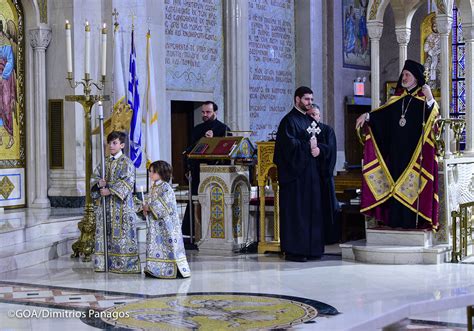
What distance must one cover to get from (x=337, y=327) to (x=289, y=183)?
228 inches

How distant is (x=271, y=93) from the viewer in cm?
1895

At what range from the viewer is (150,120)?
13.0 m

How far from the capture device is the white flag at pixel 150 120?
42.3 feet

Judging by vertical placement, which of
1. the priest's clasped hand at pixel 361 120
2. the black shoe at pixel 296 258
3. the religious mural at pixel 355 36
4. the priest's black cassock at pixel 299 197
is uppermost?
the religious mural at pixel 355 36

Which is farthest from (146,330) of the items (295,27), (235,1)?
(295,27)

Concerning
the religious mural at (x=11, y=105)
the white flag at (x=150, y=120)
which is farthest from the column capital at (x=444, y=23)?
the religious mural at (x=11, y=105)

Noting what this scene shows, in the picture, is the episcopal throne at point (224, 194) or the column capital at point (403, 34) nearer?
the episcopal throne at point (224, 194)

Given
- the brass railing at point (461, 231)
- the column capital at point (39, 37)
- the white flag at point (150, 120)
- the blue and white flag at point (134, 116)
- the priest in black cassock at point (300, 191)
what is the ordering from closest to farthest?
1. the brass railing at point (461, 231)
2. the priest in black cassock at point (300, 191)
3. the blue and white flag at point (134, 116)
4. the white flag at point (150, 120)
5. the column capital at point (39, 37)

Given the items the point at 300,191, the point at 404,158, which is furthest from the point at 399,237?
the point at 300,191

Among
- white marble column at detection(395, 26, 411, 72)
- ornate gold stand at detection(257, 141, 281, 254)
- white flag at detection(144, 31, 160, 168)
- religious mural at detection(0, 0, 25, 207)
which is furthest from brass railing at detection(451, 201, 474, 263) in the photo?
religious mural at detection(0, 0, 25, 207)

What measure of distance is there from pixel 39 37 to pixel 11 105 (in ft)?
3.41

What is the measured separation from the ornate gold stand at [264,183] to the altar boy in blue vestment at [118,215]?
192cm

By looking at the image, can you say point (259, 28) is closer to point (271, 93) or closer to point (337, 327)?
point (271, 93)

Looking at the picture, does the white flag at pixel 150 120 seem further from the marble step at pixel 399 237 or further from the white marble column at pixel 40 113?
the marble step at pixel 399 237
